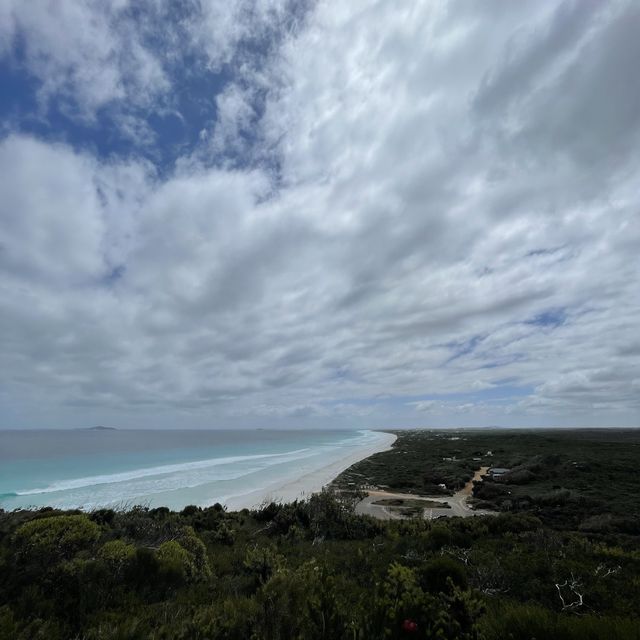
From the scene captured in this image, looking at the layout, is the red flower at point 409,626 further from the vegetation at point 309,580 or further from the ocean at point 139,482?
the ocean at point 139,482

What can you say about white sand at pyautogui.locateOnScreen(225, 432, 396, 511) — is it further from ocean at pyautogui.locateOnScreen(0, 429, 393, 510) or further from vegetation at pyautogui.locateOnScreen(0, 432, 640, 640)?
vegetation at pyautogui.locateOnScreen(0, 432, 640, 640)

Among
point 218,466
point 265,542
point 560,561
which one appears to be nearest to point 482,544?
point 560,561

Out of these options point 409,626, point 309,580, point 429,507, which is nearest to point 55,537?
point 309,580

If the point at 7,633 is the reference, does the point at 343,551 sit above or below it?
below

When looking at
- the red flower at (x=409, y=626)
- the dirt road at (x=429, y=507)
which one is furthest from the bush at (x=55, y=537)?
the dirt road at (x=429, y=507)

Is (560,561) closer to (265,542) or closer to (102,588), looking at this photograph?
(265,542)

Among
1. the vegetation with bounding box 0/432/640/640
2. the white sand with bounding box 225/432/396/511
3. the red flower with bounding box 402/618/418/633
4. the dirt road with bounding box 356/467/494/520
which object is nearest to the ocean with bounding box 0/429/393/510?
the white sand with bounding box 225/432/396/511

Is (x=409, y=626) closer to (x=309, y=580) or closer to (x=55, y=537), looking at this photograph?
(x=309, y=580)

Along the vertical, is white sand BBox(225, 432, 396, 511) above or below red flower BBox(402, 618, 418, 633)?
below
